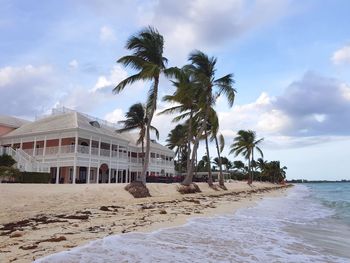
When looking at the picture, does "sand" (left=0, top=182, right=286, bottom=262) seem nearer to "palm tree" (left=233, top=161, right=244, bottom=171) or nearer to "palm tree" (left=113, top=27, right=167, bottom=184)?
"palm tree" (left=113, top=27, right=167, bottom=184)

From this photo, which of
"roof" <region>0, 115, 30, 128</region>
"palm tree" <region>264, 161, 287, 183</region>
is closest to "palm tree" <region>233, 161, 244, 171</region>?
"palm tree" <region>264, 161, 287, 183</region>

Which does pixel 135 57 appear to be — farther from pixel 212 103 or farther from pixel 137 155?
pixel 137 155

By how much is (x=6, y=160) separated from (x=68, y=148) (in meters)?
5.82

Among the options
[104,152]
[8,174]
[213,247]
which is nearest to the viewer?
[213,247]

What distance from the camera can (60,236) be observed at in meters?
6.70

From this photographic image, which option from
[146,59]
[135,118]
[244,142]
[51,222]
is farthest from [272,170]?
[51,222]

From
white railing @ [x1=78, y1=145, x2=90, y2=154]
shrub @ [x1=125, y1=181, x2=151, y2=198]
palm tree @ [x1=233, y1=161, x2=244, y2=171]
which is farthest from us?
palm tree @ [x1=233, y1=161, x2=244, y2=171]

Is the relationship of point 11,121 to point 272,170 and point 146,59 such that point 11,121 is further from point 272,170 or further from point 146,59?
point 272,170

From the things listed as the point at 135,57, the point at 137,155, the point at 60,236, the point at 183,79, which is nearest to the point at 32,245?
the point at 60,236

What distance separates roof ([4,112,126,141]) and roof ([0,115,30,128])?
127 centimetres

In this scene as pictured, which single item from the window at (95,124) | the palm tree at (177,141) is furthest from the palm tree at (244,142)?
the window at (95,124)

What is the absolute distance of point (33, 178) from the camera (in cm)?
2111

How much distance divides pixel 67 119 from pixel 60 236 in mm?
26050

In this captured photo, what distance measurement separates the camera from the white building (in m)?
28.1
